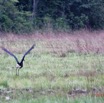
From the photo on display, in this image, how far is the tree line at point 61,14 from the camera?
112ft

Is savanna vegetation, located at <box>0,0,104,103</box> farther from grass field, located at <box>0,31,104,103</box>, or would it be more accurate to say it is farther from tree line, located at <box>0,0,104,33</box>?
tree line, located at <box>0,0,104,33</box>

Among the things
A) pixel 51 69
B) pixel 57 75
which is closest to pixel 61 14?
pixel 51 69

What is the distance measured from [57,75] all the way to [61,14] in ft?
90.9

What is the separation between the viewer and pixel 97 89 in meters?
9.60

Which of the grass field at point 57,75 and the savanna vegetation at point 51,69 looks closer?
the grass field at point 57,75

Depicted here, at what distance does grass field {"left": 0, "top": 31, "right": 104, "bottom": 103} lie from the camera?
8594mm

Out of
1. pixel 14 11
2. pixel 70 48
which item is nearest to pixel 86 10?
pixel 14 11

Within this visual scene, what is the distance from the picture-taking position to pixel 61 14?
1535 inches

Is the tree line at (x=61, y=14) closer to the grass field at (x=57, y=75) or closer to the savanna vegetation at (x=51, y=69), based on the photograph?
the savanna vegetation at (x=51, y=69)

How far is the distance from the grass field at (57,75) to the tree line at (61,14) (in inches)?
595

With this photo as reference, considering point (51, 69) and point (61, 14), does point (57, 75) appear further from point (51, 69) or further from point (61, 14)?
point (61, 14)

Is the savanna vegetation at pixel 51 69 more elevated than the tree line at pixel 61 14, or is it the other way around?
the tree line at pixel 61 14

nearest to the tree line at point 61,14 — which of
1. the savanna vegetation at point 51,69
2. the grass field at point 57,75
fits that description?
the savanna vegetation at point 51,69

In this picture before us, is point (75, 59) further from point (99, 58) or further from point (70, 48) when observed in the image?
point (70, 48)
